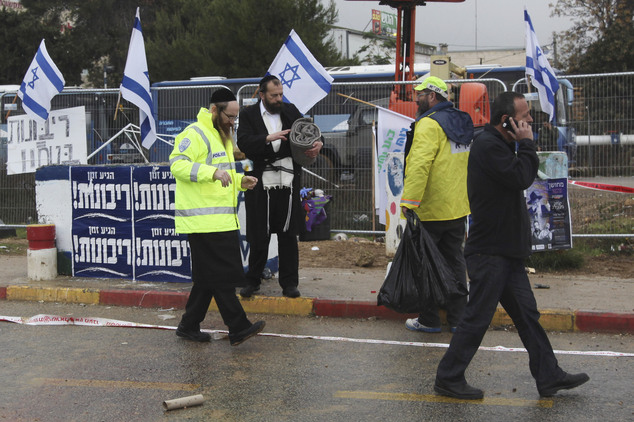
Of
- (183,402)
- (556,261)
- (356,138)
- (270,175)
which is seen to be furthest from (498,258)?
(356,138)

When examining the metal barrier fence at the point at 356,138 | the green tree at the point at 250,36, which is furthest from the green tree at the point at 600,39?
the metal barrier fence at the point at 356,138

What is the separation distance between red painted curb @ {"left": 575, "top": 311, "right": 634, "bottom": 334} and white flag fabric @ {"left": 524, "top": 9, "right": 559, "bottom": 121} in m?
3.48

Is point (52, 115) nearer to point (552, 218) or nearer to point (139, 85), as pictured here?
point (139, 85)

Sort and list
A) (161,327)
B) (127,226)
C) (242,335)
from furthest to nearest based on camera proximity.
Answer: (127,226)
(161,327)
(242,335)

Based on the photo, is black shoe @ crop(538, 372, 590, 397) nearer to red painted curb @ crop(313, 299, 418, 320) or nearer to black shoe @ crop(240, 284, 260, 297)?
red painted curb @ crop(313, 299, 418, 320)

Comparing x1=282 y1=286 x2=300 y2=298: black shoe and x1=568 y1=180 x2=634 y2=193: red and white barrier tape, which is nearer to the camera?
x1=282 y1=286 x2=300 y2=298: black shoe

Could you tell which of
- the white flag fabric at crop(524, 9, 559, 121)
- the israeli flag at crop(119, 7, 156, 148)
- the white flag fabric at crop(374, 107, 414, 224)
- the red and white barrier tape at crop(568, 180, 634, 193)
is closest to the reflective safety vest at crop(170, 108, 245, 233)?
the israeli flag at crop(119, 7, 156, 148)

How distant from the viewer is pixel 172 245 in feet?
27.8

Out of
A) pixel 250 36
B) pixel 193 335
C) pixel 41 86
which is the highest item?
pixel 250 36

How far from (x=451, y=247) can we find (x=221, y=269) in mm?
1922

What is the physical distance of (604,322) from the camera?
688 centimetres

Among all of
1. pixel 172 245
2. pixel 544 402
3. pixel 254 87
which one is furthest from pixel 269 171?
pixel 254 87

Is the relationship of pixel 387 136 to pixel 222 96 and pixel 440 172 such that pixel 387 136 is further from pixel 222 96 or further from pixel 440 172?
pixel 222 96

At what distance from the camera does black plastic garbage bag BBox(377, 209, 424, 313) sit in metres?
5.95
